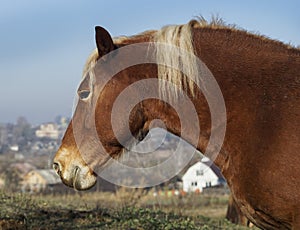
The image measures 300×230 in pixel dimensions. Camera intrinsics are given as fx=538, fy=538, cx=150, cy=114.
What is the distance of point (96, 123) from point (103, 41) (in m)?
0.76

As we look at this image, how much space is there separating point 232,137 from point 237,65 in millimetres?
641

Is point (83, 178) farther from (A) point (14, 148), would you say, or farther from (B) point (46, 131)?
(B) point (46, 131)

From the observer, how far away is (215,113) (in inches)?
188

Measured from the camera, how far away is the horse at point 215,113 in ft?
14.2

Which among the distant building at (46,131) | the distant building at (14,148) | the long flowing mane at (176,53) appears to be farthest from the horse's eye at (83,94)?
the distant building at (46,131)

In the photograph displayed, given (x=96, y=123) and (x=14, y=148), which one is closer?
(x=96, y=123)

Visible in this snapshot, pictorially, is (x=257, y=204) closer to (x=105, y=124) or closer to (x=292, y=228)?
(x=292, y=228)

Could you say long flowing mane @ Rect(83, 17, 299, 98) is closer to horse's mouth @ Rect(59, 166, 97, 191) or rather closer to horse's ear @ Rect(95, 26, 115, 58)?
horse's ear @ Rect(95, 26, 115, 58)

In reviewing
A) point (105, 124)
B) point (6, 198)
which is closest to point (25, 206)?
point (6, 198)

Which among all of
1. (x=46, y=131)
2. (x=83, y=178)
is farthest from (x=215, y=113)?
(x=46, y=131)

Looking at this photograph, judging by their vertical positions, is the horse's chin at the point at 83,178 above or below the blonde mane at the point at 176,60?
below

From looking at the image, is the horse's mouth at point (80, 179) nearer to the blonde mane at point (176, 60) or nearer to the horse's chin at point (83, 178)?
the horse's chin at point (83, 178)

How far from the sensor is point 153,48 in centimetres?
486

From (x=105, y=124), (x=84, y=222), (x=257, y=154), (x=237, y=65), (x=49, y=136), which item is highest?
(x=49, y=136)
